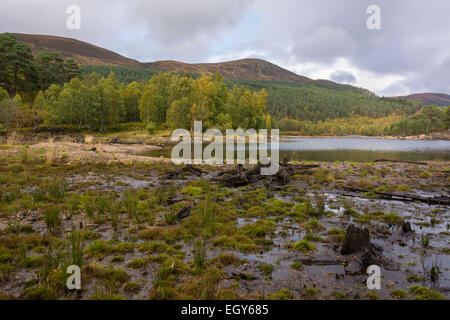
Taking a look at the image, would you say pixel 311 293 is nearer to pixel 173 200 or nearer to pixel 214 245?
pixel 214 245

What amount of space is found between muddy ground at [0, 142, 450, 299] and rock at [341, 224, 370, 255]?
1.07ft

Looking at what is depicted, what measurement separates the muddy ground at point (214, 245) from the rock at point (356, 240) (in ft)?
1.07

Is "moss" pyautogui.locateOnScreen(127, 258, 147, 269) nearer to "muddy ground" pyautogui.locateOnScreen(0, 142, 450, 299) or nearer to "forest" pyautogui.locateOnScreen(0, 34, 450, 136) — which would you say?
"muddy ground" pyautogui.locateOnScreen(0, 142, 450, 299)

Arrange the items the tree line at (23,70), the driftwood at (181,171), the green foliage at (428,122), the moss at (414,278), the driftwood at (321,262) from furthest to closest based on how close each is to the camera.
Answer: the green foliage at (428,122) → the tree line at (23,70) → the driftwood at (181,171) → the driftwood at (321,262) → the moss at (414,278)

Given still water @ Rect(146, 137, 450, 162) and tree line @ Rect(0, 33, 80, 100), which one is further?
tree line @ Rect(0, 33, 80, 100)

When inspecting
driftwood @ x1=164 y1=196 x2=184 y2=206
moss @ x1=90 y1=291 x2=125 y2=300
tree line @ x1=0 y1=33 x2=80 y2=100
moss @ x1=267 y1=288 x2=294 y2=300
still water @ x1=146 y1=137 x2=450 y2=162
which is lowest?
moss @ x1=267 y1=288 x2=294 y2=300

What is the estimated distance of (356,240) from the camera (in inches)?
258

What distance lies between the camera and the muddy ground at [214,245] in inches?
201

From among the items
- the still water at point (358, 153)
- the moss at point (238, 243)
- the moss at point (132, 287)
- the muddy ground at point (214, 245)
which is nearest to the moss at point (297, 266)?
the muddy ground at point (214, 245)

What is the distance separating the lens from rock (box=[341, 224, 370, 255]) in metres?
6.44

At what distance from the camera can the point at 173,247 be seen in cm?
704

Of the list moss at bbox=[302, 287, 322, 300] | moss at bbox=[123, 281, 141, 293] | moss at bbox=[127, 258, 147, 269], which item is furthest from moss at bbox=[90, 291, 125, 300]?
moss at bbox=[302, 287, 322, 300]

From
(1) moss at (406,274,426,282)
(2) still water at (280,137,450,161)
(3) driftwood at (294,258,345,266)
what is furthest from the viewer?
(2) still water at (280,137,450,161)

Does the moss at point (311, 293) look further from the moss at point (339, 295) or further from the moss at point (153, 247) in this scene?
the moss at point (153, 247)
